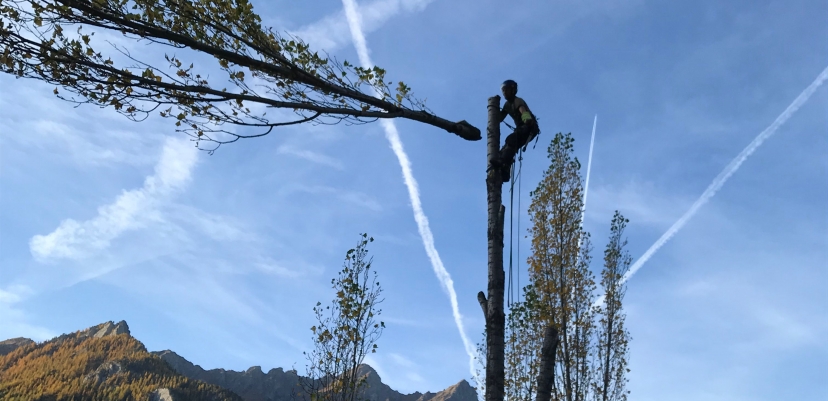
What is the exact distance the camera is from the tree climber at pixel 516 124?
5.59 m

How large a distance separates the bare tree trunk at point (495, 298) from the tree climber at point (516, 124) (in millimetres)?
343

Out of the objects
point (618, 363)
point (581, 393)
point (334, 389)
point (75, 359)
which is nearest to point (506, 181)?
point (334, 389)

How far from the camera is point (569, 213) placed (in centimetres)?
1650

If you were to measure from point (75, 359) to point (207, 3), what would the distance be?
20486cm

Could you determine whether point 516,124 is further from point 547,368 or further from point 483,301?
point 547,368

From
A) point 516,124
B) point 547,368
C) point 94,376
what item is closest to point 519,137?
point 516,124

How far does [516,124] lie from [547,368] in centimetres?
409

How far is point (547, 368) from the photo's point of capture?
816cm

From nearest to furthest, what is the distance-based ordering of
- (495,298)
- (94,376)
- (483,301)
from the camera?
(495,298), (483,301), (94,376)

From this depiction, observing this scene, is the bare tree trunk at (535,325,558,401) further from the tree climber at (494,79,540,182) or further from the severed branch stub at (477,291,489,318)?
the tree climber at (494,79,540,182)

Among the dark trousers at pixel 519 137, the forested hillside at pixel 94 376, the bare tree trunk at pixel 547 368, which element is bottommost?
the bare tree trunk at pixel 547 368

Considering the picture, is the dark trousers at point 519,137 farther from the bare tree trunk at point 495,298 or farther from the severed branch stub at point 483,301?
the severed branch stub at point 483,301

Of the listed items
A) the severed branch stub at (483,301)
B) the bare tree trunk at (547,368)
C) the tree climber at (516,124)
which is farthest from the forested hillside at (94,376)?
the tree climber at (516,124)

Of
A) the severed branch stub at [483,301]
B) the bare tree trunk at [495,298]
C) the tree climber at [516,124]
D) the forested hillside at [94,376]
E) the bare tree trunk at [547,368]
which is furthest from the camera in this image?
the forested hillside at [94,376]
